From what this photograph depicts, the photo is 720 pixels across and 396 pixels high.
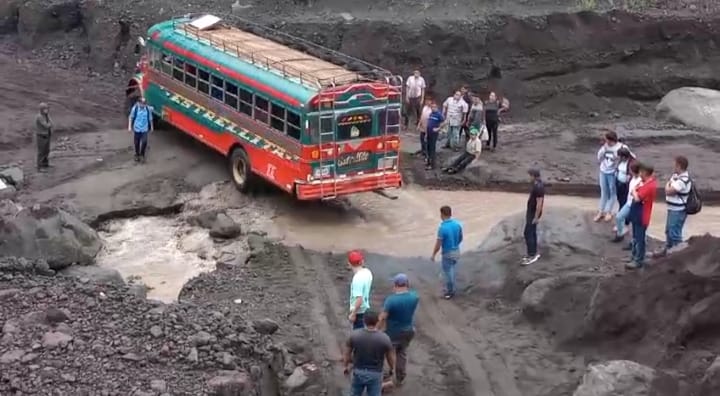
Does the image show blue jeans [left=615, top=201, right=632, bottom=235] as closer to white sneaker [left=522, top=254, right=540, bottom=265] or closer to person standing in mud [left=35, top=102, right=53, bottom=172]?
white sneaker [left=522, top=254, right=540, bottom=265]

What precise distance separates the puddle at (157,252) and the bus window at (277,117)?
2452 mm

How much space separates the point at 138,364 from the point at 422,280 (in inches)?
262

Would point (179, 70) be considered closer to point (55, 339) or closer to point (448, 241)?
point (448, 241)

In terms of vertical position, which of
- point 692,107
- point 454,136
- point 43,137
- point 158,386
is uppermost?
point 158,386

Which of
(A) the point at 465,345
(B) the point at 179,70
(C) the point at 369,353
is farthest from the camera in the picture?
(B) the point at 179,70

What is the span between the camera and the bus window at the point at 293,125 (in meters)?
19.4

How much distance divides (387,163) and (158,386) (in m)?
9.86

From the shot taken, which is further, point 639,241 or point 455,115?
point 455,115

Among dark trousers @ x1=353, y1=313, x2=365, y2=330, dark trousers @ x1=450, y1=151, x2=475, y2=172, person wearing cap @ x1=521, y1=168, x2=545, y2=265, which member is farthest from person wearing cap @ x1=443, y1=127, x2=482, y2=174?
dark trousers @ x1=353, y1=313, x2=365, y2=330

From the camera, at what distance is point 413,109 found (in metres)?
26.0

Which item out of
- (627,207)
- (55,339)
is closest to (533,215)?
(627,207)

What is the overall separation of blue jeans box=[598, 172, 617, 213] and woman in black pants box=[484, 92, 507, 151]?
5458 millimetres

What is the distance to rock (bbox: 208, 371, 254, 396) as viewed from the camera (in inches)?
462

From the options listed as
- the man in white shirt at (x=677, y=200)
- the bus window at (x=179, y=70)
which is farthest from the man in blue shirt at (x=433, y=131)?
the man in white shirt at (x=677, y=200)
